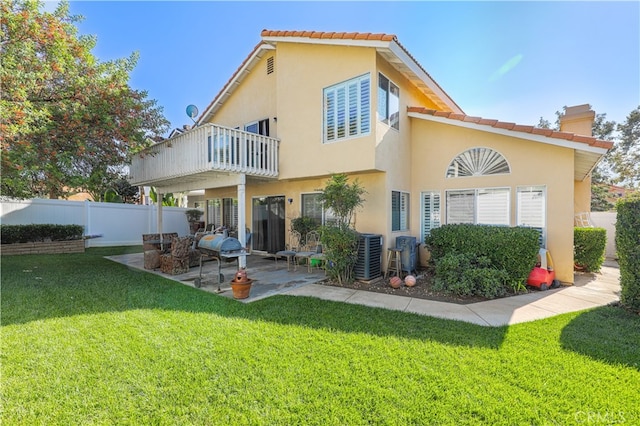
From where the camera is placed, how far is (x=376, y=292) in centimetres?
748

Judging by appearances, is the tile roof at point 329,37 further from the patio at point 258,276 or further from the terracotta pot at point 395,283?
the patio at point 258,276

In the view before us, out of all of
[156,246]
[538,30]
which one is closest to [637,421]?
Answer: [538,30]

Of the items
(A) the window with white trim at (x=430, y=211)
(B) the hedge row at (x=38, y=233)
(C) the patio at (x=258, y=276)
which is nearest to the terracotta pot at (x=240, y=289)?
(C) the patio at (x=258, y=276)

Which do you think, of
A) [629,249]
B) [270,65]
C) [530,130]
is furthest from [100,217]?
[629,249]

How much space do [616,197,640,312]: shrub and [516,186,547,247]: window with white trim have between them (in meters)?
2.34

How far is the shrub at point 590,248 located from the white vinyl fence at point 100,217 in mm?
21794

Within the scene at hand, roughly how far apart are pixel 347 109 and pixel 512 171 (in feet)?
18.3

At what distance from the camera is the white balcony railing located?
29.8 ft

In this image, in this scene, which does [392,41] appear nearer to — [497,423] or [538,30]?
[538,30]

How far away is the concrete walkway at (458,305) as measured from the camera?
18.9 ft

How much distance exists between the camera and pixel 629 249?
577 cm

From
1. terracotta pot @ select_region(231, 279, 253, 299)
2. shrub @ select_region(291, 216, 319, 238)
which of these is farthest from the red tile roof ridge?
terracotta pot @ select_region(231, 279, 253, 299)

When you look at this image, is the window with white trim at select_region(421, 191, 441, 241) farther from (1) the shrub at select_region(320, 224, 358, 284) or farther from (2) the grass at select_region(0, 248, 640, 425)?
(2) the grass at select_region(0, 248, 640, 425)

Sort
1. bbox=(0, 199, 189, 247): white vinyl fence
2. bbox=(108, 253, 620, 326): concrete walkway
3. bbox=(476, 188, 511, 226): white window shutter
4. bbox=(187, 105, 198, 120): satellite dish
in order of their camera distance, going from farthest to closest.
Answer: bbox=(0, 199, 189, 247): white vinyl fence < bbox=(187, 105, 198, 120): satellite dish < bbox=(476, 188, 511, 226): white window shutter < bbox=(108, 253, 620, 326): concrete walkway
